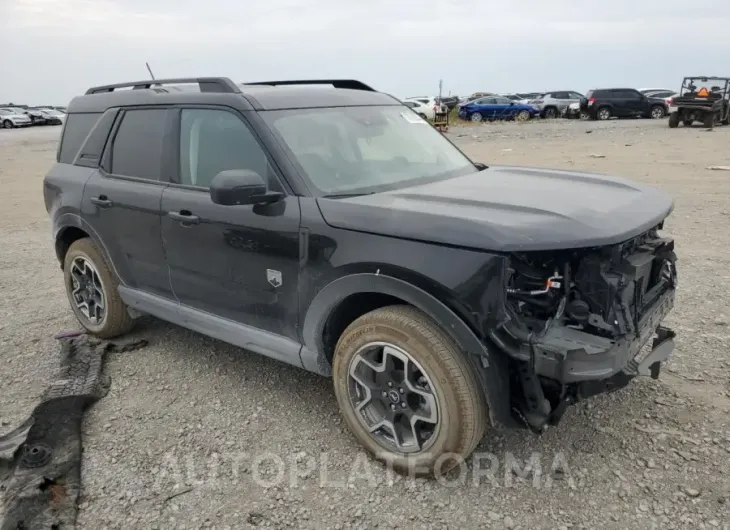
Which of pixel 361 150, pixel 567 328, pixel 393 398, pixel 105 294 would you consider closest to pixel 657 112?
pixel 361 150

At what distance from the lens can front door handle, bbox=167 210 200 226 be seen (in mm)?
3584

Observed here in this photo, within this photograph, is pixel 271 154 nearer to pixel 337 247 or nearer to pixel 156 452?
pixel 337 247

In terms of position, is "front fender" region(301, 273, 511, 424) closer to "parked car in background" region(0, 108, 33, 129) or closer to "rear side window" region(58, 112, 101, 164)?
"rear side window" region(58, 112, 101, 164)

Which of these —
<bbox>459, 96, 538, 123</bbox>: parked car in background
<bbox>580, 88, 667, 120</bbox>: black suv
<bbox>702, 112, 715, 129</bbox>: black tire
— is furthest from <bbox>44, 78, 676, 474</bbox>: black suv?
<bbox>459, 96, 538, 123</bbox>: parked car in background

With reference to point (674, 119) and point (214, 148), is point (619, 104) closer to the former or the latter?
point (674, 119)

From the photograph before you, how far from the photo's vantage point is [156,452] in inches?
130

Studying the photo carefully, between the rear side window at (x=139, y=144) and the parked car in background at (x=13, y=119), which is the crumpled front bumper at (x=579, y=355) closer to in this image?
the rear side window at (x=139, y=144)

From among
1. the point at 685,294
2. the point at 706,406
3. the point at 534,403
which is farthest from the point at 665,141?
the point at 534,403

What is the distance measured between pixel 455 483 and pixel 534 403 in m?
0.61

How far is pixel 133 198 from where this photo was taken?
3.99 metres

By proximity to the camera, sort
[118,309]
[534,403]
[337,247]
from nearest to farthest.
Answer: [534,403], [337,247], [118,309]

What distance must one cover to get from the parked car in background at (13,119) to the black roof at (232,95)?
40479 mm

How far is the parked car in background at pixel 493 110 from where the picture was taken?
33812 millimetres

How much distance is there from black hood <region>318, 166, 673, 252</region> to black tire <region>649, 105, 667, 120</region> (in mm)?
31658
